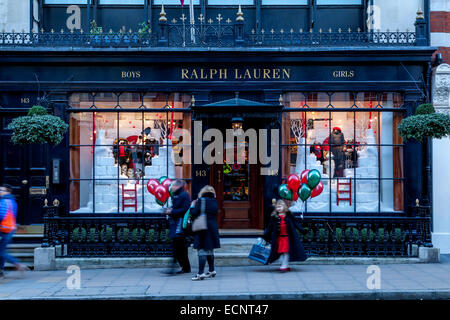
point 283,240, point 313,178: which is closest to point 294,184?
point 313,178

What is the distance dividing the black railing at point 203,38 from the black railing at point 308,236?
423 centimetres

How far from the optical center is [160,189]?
456 inches

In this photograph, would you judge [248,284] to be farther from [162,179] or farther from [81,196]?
[81,196]

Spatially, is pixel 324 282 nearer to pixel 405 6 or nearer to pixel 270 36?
pixel 270 36

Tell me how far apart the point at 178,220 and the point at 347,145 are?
16.5 ft

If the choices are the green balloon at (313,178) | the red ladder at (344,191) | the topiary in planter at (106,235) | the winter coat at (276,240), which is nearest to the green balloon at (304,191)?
the green balloon at (313,178)

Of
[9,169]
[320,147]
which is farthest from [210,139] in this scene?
[9,169]

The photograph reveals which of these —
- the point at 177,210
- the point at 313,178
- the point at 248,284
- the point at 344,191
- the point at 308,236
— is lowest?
the point at 248,284

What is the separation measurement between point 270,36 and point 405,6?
3609mm

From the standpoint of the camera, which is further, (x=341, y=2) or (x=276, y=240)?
(x=341, y=2)

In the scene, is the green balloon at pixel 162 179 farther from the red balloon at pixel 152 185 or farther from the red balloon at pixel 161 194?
the red balloon at pixel 161 194

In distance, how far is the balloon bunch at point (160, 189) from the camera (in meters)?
11.6

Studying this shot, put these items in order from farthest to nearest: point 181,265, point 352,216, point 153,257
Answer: point 352,216 < point 153,257 < point 181,265

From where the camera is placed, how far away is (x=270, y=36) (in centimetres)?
1304
